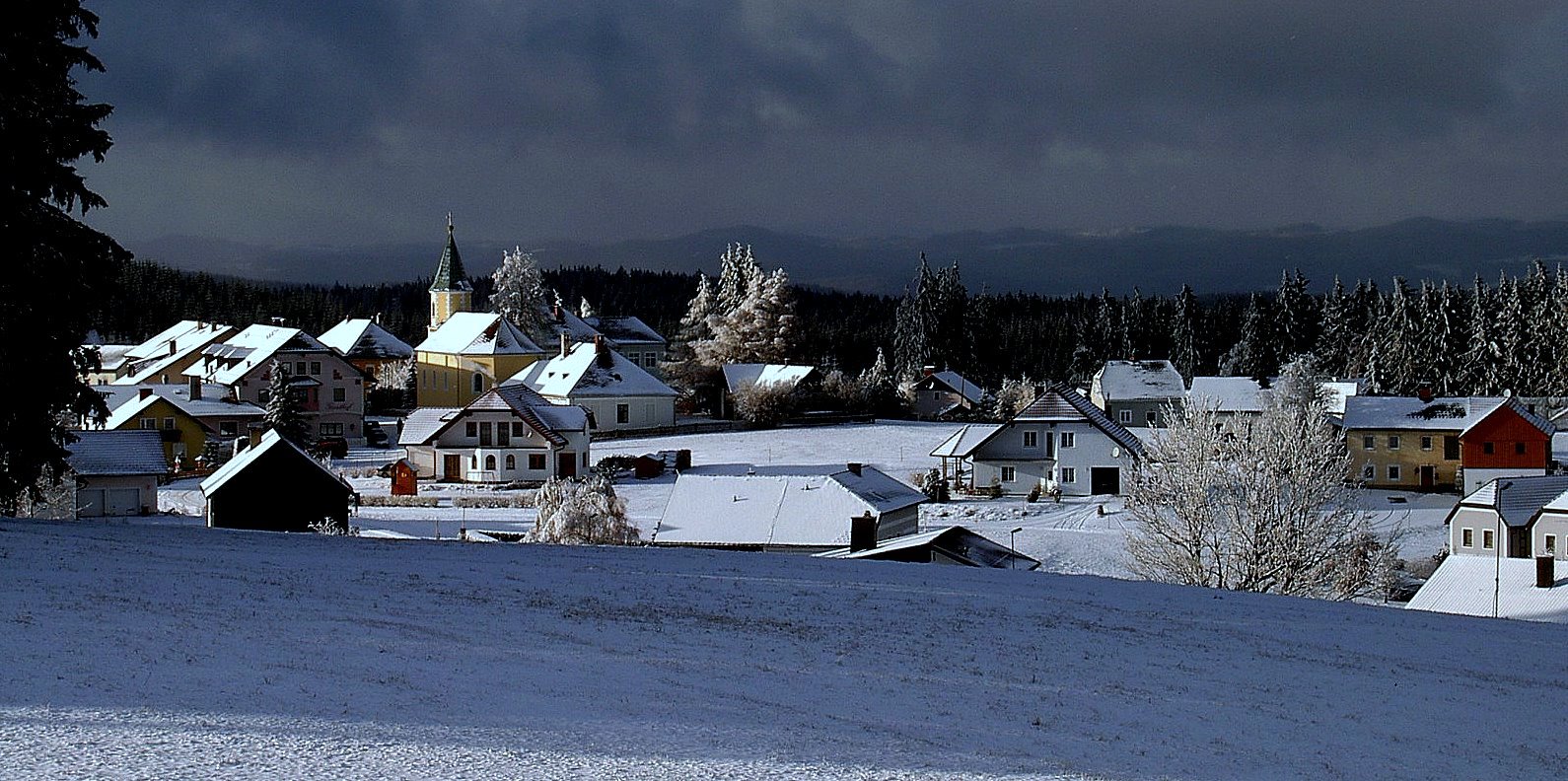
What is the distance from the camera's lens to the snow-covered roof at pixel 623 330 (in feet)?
358

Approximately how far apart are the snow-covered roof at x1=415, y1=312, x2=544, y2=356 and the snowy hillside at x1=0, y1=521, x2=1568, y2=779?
70.6 metres

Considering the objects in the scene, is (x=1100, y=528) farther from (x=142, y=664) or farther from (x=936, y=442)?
(x=142, y=664)

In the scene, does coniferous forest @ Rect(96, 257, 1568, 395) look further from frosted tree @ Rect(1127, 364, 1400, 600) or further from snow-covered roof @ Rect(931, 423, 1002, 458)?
frosted tree @ Rect(1127, 364, 1400, 600)

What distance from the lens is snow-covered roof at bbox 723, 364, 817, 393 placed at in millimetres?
86062

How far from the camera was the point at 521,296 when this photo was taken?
10375 cm

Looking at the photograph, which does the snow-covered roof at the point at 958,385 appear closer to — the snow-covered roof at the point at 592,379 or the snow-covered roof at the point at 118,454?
the snow-covered roof at the point at 592,379

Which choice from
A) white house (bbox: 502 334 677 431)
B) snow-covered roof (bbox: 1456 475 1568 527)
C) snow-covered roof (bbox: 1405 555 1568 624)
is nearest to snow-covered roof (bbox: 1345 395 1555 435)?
snow-covered roof (bbox: 1456 475 1568 527)

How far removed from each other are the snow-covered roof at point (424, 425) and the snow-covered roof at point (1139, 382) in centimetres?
4430

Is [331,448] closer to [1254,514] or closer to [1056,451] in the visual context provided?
[1056,451]

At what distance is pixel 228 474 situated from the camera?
1624 inches

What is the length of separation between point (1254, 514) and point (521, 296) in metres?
76.3

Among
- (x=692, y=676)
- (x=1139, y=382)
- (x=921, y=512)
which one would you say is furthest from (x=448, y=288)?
(x=692, y=676)

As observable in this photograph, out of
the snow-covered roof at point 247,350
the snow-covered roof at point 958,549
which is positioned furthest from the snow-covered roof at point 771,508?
the snow-covered roof at point 247,350

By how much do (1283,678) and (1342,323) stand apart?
104246mm
